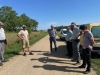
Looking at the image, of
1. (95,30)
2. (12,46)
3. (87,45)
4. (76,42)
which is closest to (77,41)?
(76,42)

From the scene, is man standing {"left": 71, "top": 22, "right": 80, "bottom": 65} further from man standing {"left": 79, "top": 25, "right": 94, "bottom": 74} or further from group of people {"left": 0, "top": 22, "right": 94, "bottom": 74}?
man standing {"left": 79, "top": 25, "right": 94, "bottom": 74}

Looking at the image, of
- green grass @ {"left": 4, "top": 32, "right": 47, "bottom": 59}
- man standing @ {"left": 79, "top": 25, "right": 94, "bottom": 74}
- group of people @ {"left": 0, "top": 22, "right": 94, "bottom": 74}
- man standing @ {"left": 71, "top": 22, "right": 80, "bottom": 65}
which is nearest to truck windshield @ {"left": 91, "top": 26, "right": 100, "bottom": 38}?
group of people @ {"left": 0, "top": 22, "right": 94, "bottom": 74}

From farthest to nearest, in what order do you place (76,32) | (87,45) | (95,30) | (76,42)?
(95,30)
(76,32)
(76,42)
(87,45)

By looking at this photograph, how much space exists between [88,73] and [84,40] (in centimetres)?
126

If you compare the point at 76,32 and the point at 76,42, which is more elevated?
the point at 76,32

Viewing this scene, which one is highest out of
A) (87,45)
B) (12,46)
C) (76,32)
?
→ (76,32)

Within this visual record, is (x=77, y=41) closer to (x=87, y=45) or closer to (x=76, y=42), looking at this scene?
(x=76, y=42)

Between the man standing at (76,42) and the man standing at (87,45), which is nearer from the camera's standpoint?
the man standing at (87,45)

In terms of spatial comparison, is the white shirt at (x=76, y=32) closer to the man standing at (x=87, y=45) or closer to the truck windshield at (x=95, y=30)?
the man standing at (x=87, y=45)

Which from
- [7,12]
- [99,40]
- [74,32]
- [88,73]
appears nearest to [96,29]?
[99,40]

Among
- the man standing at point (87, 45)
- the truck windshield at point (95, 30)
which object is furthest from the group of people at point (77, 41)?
the truck windshield at point (95, 30)

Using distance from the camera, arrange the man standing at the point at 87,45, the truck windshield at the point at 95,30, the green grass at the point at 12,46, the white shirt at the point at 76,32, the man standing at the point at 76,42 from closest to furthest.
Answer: the man standing at the point at 87,45 < the man standing at the point at 76,42 < the white shirt at the point at 76,32 < the truck windshield at the point at 95,30 < the green grass at the point at 12,46

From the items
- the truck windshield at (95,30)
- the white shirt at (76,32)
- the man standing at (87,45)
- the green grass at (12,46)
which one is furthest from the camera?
the green grass at (12,46)

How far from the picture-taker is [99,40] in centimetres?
926
